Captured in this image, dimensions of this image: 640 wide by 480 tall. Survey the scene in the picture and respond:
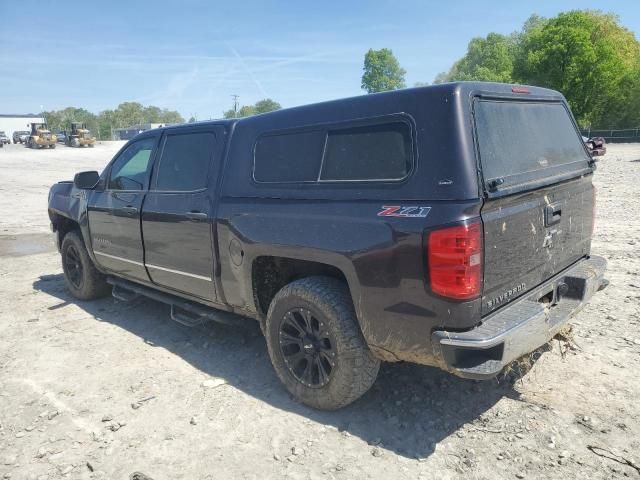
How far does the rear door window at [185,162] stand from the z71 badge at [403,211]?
5.73 ft

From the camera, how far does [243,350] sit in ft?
14.1

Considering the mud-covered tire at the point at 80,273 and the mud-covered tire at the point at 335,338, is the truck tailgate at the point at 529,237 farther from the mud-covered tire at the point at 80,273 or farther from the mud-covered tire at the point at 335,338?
the mud-covered tire at the point at 80,273

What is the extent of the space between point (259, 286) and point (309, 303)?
626 mm

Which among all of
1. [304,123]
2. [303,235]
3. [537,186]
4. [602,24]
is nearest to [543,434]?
[537,186]

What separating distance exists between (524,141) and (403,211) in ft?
3.40

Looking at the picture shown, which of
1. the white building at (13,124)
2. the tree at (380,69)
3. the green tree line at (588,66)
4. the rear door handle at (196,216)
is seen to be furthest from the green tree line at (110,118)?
the rear door handle at (196,216)

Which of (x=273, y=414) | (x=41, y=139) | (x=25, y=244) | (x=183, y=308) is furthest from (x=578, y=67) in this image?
(x=41, y=139)

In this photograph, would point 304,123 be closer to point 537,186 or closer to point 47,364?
point 537,186

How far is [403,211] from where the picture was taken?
2.62 metres

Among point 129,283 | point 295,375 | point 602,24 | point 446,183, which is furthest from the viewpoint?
point 602,24

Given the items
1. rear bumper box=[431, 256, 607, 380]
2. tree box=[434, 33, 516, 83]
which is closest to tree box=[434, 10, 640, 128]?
tree box=[434, 33, 516, 83]

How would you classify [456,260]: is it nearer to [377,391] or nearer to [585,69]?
[377,391]

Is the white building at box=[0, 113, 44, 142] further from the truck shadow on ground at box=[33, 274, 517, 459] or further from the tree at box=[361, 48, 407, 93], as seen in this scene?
the truck shadow on ground at box=[33, 274, 517, 459]

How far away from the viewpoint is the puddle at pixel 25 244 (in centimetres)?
844
